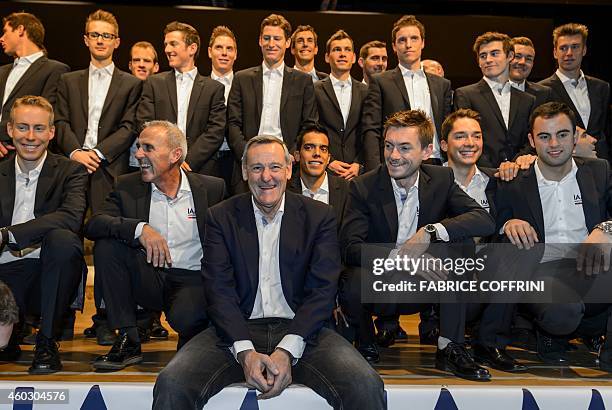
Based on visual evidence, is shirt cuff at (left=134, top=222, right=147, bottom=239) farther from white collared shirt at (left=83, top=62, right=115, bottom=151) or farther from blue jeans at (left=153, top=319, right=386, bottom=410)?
white collared shirt at (left=83, top=62, right=115, bottom=151)

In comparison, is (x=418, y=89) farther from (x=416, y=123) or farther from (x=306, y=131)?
(x=416, y=123)

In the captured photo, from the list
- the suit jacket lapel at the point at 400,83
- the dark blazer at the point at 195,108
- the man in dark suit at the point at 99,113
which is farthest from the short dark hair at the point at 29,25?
the suit jacket lapel at the point at 400,83

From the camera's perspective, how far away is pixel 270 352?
3.19 metres

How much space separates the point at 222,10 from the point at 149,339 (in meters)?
3.71

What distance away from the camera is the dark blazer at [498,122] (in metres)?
4.73

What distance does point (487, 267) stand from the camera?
12.0 ft

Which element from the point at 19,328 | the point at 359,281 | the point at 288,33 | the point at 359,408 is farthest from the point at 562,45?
the point at 19,328

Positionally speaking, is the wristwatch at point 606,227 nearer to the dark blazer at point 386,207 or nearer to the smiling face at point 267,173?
the dark blazer at point 386,207

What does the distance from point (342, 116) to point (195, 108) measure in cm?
89

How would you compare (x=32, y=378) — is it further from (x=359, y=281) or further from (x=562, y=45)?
(x=562, y=45)

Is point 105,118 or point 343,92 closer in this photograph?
point 105,118

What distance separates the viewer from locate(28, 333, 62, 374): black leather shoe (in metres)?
3.47

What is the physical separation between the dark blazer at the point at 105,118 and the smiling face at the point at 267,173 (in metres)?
1.58

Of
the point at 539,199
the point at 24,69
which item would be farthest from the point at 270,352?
the point at 24,69
